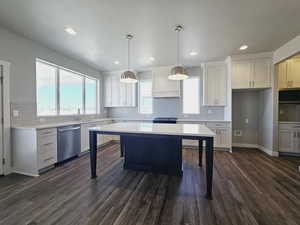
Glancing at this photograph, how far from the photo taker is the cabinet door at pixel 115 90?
5590 millimetres

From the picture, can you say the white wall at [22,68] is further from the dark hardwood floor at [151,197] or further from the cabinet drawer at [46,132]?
the dark hardwood floor at [151,197]

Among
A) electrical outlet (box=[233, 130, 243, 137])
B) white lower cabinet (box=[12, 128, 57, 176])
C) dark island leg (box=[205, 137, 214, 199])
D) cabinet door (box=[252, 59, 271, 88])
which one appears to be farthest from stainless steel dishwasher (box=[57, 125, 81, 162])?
cabinet door (box=[252, 59, 271, 88])

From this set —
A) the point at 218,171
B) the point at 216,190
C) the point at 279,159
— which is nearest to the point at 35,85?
the point at 216,190

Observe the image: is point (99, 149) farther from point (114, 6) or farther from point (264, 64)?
point (264, 64)

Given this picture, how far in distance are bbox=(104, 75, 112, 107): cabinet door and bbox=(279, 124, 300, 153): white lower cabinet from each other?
5487mm

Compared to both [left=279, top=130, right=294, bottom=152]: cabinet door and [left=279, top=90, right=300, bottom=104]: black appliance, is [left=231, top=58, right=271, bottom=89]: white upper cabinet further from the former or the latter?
[left=279, top=130, right=294, bottom=152]: cabinet door

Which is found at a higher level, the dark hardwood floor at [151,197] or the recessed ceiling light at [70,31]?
the recessed ceiling light at [70,31]

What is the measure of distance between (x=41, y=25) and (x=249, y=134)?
235 inches

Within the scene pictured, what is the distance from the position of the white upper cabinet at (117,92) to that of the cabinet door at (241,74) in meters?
3.31

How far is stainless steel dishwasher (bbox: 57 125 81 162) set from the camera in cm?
323

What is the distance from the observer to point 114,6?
2.10 metres

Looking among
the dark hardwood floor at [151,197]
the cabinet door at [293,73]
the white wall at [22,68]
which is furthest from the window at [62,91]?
the cabinet door at [293,73]

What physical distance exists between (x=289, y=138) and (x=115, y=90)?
18.3ft

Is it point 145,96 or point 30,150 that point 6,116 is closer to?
point 30,150
